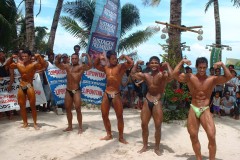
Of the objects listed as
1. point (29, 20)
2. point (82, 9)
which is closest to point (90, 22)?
point (82, 9)

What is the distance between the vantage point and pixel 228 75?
16.5 ft

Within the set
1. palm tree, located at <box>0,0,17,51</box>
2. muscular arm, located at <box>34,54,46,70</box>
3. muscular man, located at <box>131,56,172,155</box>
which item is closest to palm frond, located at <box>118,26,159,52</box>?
palm tree, located at <box>0,0,17,51</box>

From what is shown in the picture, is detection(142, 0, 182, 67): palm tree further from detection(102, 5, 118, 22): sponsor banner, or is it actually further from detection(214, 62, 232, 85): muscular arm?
detection(214, 62, 232, 85): muscular arm

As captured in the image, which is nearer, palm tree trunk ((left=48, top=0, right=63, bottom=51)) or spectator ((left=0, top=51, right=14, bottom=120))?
spectator ((left=0, top=51, right=14, bottom=120))

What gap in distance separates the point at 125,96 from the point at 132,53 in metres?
5.69

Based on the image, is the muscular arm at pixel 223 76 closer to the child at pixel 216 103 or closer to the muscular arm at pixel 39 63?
the muscular arm at pixel 39 63

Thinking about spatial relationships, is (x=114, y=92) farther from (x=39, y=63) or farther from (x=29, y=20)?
(x=29, y=20)

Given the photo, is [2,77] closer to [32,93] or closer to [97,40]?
[32,93]

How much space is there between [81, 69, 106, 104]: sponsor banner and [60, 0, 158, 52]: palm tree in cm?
618

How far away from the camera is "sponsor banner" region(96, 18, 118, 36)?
29.4 feet

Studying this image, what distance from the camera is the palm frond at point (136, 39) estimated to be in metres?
16.3

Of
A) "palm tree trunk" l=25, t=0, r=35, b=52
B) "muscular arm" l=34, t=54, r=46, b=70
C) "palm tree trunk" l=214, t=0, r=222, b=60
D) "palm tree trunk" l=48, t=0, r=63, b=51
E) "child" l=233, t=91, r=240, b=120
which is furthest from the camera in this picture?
"palm tree trunk" l=214, t=0, r=222, b=60

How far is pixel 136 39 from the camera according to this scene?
53.5ft

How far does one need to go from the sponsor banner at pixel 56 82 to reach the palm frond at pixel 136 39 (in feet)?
23.8
